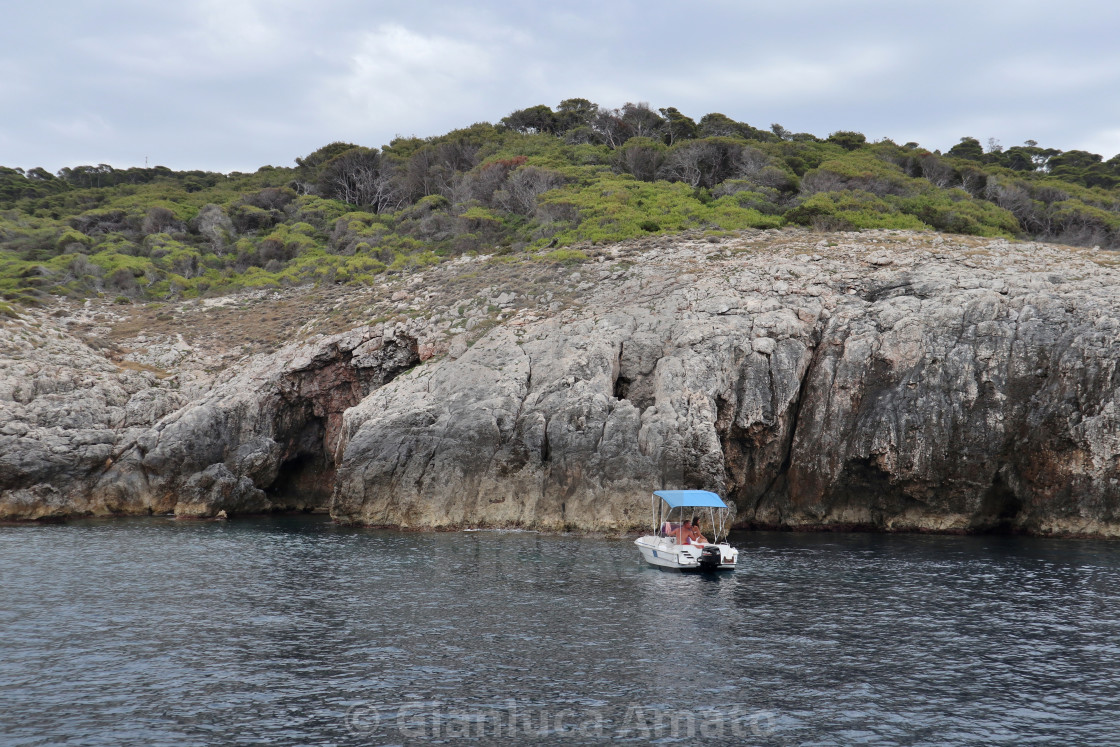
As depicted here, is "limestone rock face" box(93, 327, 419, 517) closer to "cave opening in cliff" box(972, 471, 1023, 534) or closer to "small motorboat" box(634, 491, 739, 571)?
"small motorboat" box(634, 491, 739, 571)

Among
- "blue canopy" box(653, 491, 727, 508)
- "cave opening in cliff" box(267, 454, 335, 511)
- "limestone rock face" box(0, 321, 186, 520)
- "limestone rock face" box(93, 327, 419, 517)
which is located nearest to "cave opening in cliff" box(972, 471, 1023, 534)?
"blue canopy" box(653, 491, 727, 508)

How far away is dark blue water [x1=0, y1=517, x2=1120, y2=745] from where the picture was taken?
17.3 metres

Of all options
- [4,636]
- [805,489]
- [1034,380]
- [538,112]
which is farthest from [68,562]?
[538,112]

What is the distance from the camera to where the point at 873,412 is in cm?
4747

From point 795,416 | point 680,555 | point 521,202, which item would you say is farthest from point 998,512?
point 521,202

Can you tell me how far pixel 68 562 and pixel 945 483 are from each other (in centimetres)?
4794

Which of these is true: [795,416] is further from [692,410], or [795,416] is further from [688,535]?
[688,535]

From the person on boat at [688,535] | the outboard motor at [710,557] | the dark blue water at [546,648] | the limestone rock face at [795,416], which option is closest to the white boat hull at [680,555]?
the outboard motor at [710,557]

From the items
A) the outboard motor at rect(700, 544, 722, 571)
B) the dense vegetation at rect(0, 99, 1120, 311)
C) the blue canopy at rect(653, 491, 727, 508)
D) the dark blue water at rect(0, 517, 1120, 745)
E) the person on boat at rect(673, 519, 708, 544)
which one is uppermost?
the dense vegetation at rect(0, 99, 1120, 311)

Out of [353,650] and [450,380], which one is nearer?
[353,650]

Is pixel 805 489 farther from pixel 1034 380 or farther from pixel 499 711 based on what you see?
pixel 499 711

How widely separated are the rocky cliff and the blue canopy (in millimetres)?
5444

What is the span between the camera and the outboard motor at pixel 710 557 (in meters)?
35.7

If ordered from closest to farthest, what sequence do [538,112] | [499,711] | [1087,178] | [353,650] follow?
1. [499,711]
2. [353,650]
3. [1087,178]
4. [538,112]
